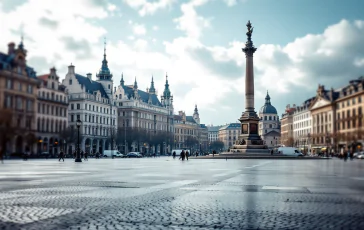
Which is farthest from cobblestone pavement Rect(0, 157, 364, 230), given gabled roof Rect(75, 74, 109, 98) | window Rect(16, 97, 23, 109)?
gabled roof Rect(75, 74, 109, 98)

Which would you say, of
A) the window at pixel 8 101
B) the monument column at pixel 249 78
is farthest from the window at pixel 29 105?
the monument column at pixel 249 78

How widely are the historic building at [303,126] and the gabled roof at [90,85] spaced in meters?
71.4

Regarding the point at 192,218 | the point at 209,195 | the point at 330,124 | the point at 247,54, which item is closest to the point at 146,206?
the point at 192,218

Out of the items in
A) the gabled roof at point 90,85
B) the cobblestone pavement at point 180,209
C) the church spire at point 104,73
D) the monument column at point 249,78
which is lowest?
the cobblestone pavement at point 180,209

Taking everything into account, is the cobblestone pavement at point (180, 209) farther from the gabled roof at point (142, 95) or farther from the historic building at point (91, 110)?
the gabled roof at point (142, 95)

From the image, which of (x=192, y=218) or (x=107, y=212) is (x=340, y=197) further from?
(x=107, y=212)

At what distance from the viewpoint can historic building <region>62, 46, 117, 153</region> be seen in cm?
12262

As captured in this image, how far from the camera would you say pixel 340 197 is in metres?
13.2

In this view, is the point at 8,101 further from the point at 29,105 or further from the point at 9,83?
the point at 29,105

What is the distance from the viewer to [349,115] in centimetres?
10738

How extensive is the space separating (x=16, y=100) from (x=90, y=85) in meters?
120

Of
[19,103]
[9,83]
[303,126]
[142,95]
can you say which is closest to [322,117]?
[303,126]

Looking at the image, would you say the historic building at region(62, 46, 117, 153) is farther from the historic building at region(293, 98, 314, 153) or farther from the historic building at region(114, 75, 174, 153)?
the historic building at region(293, 98, 314, 153)

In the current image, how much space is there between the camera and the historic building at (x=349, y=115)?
9359 centimetres
